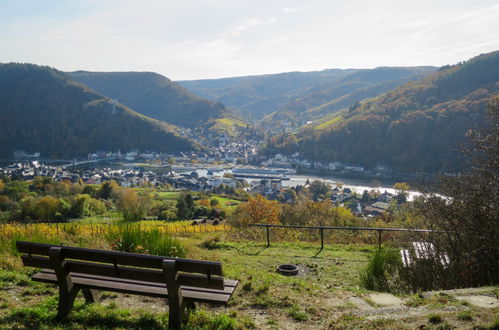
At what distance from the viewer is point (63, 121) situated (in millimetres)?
124500

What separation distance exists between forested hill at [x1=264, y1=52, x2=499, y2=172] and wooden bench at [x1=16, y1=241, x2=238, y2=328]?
240ft

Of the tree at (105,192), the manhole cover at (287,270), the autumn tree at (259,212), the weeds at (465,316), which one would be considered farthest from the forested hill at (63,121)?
the weeds at (465,316)

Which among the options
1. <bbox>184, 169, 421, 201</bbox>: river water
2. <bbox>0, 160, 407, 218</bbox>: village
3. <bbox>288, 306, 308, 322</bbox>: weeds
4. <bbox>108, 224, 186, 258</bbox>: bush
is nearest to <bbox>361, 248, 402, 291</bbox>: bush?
<bbox>288, 306, 308, 322</bbox>: weeds

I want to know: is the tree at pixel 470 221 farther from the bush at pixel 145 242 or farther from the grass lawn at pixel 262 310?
the bush at pixel 145 242

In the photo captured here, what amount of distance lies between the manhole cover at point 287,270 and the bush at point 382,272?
118 cm

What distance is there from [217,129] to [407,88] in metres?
78.9

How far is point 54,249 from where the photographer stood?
11.2 ft

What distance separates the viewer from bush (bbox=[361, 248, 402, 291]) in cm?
526

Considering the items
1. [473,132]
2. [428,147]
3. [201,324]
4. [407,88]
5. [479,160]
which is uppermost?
[407,88]

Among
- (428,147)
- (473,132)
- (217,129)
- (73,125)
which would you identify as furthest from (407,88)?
(473,132)

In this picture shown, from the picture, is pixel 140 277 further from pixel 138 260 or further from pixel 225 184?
pixel 225 184

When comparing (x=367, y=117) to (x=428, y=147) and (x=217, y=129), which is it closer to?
(x=428, y=147)

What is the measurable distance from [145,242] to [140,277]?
7.98ft

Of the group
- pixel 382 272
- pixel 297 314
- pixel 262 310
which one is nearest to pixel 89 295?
pixel 262 310
